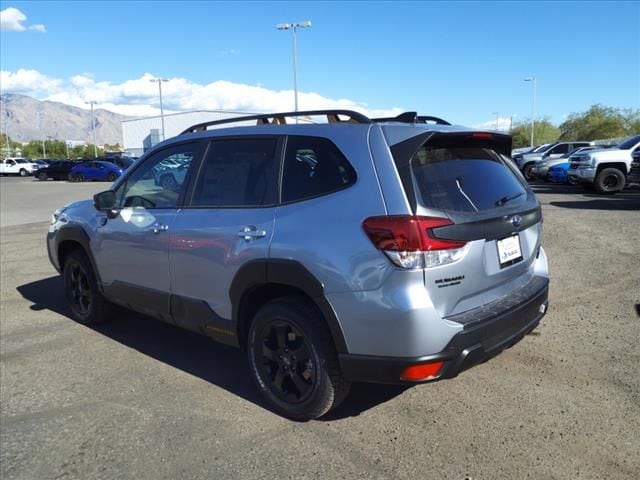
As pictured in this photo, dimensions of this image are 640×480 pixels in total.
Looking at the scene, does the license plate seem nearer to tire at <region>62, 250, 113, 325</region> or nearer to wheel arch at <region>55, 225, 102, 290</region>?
wheel arch at <region>55, 225, 102, 290</region>

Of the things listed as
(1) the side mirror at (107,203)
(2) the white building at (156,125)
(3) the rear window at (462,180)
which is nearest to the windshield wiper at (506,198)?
(3) the rear window at (462,180)

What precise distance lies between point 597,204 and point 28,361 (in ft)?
41.9

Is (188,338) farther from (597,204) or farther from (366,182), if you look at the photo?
(597,204)

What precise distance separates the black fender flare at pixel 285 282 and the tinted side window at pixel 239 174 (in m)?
0.42

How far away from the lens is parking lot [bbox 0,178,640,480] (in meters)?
2.83

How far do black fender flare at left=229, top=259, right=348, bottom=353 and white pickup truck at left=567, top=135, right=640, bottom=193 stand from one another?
14921 millimetres

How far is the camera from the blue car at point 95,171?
34562 millimetres

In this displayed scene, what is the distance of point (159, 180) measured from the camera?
4.21 meters

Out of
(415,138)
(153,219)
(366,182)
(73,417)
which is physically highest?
(415,138)

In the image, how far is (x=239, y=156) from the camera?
3596mm

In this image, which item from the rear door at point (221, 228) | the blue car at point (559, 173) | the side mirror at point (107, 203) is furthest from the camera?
the blue car at point (559, 173)

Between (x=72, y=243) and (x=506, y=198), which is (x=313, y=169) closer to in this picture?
(x=506, y=198)

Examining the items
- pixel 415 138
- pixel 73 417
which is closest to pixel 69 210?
pixel 73 417

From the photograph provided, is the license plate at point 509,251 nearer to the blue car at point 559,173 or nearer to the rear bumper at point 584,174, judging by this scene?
the rear bumper at point 584,174
